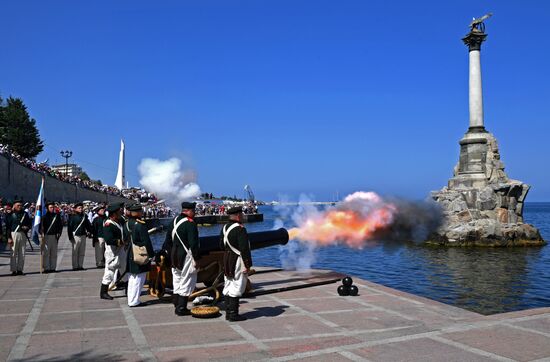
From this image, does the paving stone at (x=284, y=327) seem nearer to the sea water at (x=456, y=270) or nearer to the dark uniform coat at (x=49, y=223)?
the sea water at (x=456, y=270)

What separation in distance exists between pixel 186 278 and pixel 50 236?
6.92 metres

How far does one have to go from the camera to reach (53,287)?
37.2 feet

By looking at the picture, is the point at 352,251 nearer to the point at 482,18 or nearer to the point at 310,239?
the point at 310,239

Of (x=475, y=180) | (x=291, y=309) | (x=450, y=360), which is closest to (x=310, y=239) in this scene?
(x=291, y=309)

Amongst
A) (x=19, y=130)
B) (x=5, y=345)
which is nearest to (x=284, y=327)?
(x=5, y=345)

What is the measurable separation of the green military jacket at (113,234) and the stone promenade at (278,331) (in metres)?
1.16

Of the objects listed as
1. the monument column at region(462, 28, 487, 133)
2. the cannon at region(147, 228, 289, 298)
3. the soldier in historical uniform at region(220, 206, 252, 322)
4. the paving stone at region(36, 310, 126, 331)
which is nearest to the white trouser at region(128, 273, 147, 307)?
the paving stone at region(36, 310, 126, 331)

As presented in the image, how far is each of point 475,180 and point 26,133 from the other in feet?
225

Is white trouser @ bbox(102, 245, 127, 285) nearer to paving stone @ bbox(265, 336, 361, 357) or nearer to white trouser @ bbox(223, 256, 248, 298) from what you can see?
white trouser @ bbox(223, 256, 248, 298)

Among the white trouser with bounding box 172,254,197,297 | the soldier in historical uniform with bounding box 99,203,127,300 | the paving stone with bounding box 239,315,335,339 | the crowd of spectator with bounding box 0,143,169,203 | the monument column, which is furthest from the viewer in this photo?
the crowd of spectator with bounding box 0,143,169,203

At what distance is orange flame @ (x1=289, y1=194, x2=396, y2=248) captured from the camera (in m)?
16.7

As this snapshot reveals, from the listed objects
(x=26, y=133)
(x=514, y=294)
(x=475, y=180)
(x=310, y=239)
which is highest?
(x=26, y=133)

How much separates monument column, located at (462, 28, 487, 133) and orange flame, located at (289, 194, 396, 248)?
17896 millimetres

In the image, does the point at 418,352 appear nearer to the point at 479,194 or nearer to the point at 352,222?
the point at 352,222
